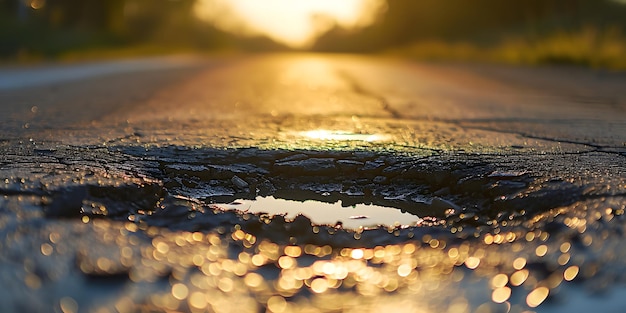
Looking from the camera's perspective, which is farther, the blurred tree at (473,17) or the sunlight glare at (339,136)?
the blurred tree at (473,17)

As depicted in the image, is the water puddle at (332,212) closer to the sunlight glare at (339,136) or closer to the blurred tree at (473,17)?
the sunlight glare at (339,136)

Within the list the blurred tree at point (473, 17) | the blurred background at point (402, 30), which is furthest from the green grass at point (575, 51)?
the blurred tree at point (473, 17)

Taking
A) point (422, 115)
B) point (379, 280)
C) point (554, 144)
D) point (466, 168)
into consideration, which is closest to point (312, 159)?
point (466, 168)

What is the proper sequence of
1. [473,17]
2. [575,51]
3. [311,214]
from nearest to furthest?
[311,214] < [575,51] < [473,17]

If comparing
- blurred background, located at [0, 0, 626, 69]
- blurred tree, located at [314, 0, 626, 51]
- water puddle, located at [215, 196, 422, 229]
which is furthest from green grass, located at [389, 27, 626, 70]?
blurred tree, located at [314, 0, 626, 51]

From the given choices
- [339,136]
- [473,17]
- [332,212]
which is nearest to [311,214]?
[332,212]

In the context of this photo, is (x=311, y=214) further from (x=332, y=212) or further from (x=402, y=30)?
(x=402, y=30)
